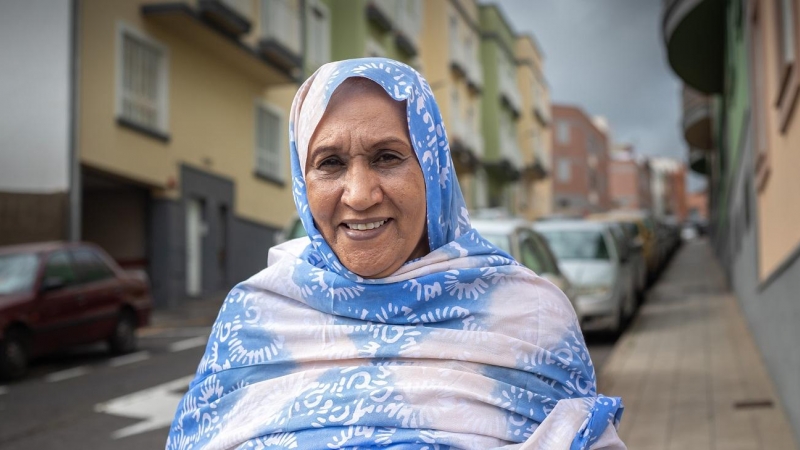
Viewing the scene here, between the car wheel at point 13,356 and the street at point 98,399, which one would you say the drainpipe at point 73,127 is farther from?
the car wheel at point 13,356

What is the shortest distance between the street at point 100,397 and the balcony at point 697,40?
15.4ft

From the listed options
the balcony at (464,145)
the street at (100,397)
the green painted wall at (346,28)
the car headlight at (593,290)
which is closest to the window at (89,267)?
the street at (100,397)

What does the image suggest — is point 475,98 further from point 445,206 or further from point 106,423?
point 445,206

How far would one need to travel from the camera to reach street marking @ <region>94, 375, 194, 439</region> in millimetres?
7481

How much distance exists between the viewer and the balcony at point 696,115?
2588 centimetres

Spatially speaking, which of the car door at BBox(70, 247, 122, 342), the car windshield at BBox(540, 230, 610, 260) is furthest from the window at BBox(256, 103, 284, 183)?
the car door at BBox(70, 247, 122, 342)

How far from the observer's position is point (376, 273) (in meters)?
2.26

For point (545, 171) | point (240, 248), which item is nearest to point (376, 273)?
point (240, 248)

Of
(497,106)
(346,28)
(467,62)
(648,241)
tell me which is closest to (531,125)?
(497,106)

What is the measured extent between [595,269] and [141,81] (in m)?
9.99

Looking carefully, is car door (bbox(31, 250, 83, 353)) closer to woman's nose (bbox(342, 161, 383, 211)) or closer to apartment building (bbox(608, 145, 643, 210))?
woman's nose (bbox(342, 161, 383, 211))

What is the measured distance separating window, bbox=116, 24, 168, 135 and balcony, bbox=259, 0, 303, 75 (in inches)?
126

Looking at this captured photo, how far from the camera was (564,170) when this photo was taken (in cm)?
7738

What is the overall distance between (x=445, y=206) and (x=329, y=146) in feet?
1.06
